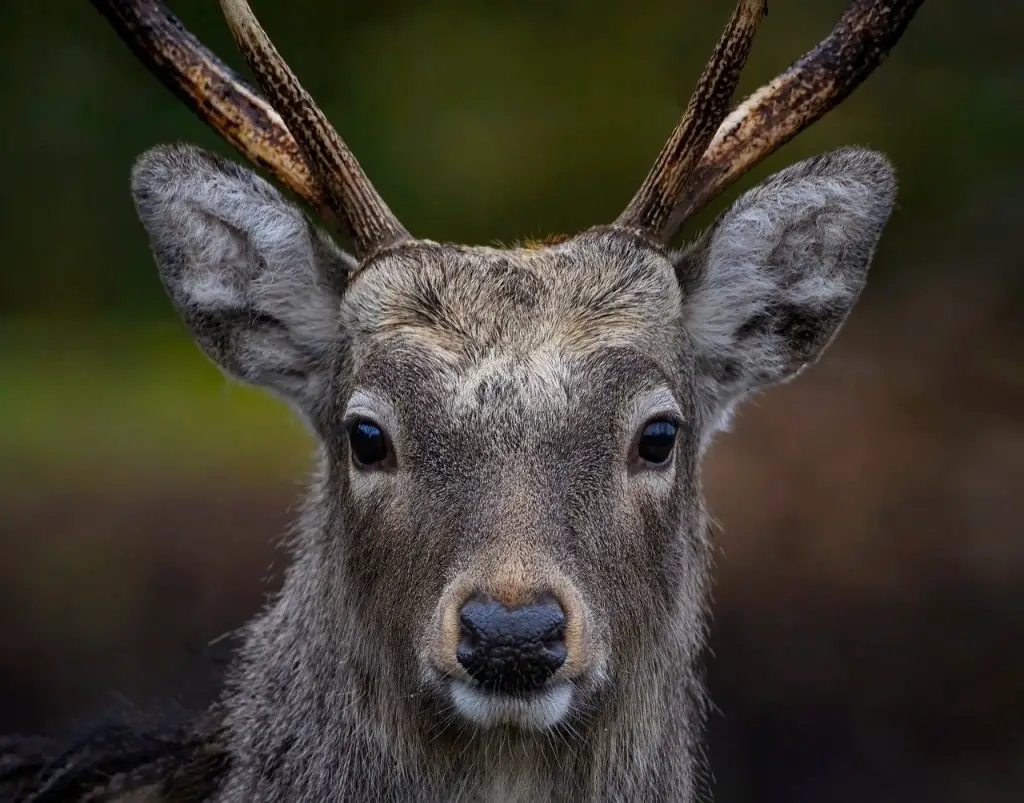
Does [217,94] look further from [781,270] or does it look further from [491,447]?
[781,270]

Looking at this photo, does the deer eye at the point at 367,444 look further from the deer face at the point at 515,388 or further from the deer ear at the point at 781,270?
the deer ear at the point at 781,270

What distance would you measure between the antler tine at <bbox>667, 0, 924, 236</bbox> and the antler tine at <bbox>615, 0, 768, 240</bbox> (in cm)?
11

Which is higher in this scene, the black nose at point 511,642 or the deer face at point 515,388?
the deer face at point 515,388

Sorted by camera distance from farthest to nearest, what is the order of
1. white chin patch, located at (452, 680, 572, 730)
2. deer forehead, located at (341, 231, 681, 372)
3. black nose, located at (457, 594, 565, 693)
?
1. deer forehead, located at (341, 231, 681, 372)
2. white chin patch, located at (452, 680, 572, 730)
3. black nose, located at (457, 594, 565, 693)

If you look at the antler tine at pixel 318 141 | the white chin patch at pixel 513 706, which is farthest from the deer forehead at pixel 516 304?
the white chin patch at pixel 513 706

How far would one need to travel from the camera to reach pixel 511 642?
3639 millimetres

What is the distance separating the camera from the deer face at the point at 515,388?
3.85 meters

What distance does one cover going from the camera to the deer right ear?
4.54 metres

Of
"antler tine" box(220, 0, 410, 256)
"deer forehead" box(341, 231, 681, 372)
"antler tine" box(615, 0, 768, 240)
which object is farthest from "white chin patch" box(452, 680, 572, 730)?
"antler tine" box(615, 0, 768, 240)

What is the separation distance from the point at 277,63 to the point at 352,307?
0.71 metres

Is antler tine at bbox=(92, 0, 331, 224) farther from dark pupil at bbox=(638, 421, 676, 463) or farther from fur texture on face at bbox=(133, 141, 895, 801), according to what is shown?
dark pupil at bbox=(638, 421, 676, 463)

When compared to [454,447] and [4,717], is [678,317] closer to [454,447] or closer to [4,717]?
[454,447]

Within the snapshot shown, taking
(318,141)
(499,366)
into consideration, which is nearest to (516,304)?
(499,366)

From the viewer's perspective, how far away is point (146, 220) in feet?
15.1
